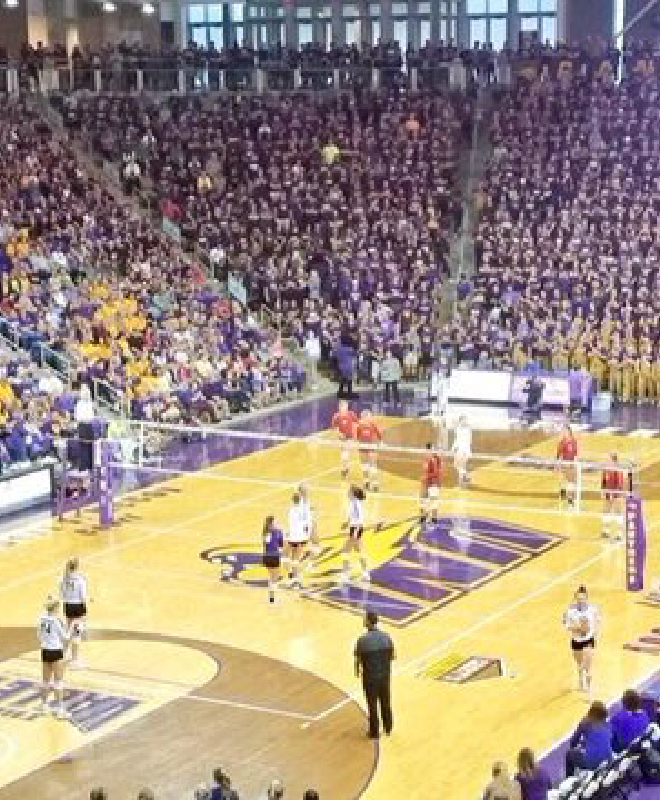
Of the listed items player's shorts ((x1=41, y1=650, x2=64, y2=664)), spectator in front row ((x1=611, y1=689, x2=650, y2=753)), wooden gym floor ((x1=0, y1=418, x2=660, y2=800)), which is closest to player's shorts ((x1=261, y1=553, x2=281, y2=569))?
wooden gym floor ((x1=0, y1=418, x2=660, y2=800))

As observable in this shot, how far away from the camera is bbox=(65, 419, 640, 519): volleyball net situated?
3155cm

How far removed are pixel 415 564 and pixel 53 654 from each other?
825 cm

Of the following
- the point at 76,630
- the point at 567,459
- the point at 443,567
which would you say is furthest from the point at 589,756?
the point at 567,459

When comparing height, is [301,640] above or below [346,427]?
below

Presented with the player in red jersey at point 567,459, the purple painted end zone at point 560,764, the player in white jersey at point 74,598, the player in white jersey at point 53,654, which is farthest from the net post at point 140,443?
the purple painted end zone at point 560,764

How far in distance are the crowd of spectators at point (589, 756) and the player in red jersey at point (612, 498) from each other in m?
10.5

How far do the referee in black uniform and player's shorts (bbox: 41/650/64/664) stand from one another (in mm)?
3548

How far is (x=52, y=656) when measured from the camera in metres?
20.5

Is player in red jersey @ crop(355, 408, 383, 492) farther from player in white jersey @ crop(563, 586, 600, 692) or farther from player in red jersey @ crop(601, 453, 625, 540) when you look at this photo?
player in white jersey @ crop(563, 586, 600, 692)

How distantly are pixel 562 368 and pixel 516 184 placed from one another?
8.25m

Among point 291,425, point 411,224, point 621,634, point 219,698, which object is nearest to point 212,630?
point 219,698

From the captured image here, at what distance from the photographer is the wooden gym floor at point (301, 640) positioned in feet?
62.7

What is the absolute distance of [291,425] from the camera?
3906 cm

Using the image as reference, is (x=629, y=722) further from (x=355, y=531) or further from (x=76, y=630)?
(x=355, y=531)
